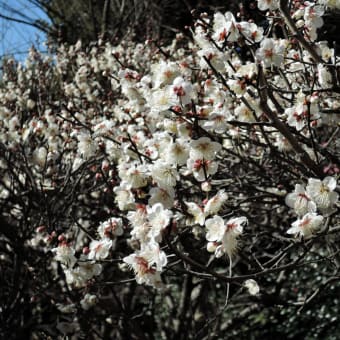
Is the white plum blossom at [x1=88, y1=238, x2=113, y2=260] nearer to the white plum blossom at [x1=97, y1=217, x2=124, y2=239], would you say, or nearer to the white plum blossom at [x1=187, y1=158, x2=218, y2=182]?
the white plum blossom at [x1=97, y1=217, x2=124, y2=239]

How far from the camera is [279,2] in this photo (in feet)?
7.21

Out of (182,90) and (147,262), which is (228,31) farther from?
(147,262)

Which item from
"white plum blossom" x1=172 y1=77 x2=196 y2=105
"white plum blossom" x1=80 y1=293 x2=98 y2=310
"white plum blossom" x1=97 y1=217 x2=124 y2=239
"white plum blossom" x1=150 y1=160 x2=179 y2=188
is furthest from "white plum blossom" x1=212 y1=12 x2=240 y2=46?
"white plum blossom" x1=80 y1=293 x2=98 y2=310

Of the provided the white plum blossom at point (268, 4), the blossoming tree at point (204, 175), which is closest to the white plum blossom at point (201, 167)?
the blossoming tree at point (204, 175)

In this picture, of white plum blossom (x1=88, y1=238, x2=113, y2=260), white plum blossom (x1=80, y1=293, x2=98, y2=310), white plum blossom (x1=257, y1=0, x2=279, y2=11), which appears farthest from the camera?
white plum blossom (x1=80, y1=293, x2=98, y2=310)

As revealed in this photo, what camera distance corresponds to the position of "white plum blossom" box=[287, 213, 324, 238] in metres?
1.82

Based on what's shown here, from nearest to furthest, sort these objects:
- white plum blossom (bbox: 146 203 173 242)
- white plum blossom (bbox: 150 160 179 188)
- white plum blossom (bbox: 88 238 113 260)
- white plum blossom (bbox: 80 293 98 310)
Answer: white plum blossom (bbox: 146 203 173 242), white plum blossom (bbox: 150 160 179 188), white plum blossom (bbox: 88 238 113 260), white plum blossom (bbox: 80 293 98 310)

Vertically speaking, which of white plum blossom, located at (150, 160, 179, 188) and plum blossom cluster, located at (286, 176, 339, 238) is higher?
white plum blossom, located at (150, 160, 179, 188)

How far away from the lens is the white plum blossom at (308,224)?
1823 mm

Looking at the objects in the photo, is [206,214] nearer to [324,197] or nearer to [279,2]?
[324,197]

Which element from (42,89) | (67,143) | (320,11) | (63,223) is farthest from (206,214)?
(42,89)

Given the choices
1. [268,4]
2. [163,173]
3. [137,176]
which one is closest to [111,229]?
[137,176]

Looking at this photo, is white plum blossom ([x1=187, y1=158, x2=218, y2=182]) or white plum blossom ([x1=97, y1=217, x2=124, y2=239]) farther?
white plum blossom ([x1=97, y1=217, x2=124, y2=239])

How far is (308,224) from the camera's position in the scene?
1.84 metres
